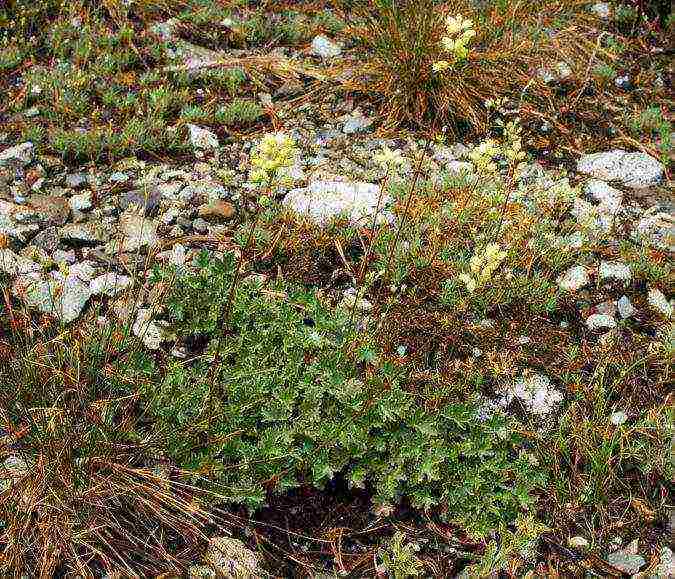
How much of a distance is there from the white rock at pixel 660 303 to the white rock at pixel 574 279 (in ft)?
1.02

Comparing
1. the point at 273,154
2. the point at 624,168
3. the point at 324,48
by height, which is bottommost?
the point at 624,168

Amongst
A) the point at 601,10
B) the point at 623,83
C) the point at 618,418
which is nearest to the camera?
the point at 618,418

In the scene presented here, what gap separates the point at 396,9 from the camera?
16.1 feet

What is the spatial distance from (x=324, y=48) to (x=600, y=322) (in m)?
2.79

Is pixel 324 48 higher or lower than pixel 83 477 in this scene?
higher

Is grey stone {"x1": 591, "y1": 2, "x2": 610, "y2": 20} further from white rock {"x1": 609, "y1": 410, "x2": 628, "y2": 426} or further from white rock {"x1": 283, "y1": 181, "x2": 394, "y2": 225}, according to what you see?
white rock {"x1": 609, "y1": 410, "x2": 628, "y2": 426}

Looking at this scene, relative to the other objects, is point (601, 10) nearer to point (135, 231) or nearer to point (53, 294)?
point (135, 231)

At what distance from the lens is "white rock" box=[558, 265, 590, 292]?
3.84 m

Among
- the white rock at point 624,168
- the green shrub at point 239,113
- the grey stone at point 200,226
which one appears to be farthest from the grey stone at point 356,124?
the white rock at point 624,168

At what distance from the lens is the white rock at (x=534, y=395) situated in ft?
11.1

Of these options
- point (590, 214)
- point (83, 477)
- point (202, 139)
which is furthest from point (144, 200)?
point (590, 214)

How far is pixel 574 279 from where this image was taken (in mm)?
3861

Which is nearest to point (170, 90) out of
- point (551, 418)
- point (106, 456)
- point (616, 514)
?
point (106, 456)

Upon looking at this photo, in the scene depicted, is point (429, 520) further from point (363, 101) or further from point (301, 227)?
point (363, 101)
